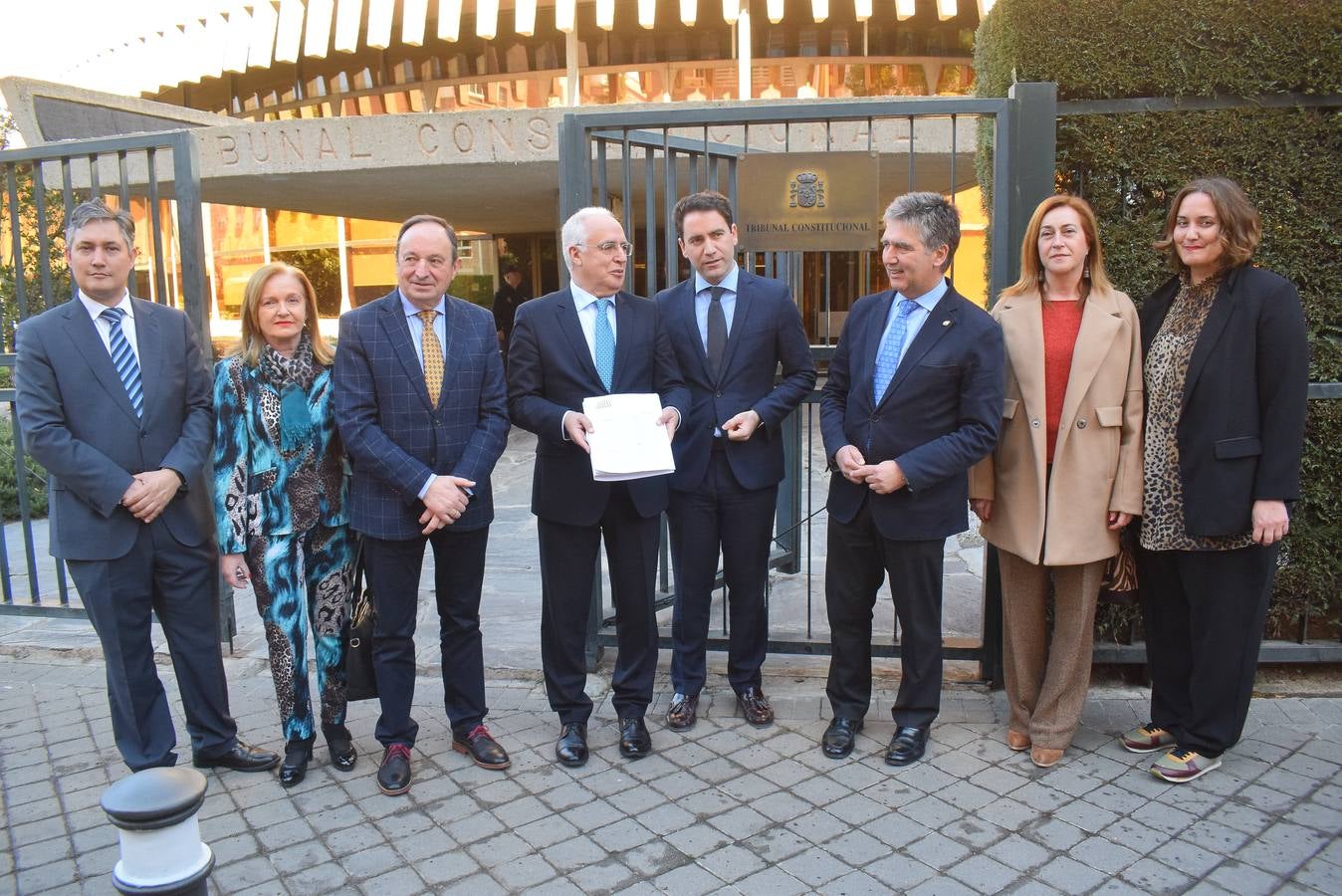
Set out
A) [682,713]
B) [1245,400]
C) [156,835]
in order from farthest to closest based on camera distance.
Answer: [682,713], [1245,400], [156,835]

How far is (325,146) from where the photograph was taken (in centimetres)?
1249

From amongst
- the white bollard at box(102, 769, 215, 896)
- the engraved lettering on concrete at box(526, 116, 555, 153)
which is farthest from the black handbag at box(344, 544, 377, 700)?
the engraved lettering on concrete at box(526, 116, 555, 153)

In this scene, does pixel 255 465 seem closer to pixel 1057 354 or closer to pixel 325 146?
pixel 1057 354

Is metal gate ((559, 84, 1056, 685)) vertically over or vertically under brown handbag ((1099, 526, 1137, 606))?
over

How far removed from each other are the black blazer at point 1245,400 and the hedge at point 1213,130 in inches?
28.7

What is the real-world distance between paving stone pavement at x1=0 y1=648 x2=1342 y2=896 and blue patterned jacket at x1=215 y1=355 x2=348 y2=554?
3.35ft

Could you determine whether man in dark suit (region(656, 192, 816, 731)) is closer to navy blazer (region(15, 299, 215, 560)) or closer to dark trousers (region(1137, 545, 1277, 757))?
dark trousers (region(1137, 545, 1277, 757))

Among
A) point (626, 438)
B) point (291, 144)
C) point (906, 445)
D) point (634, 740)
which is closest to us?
point (626, 438)

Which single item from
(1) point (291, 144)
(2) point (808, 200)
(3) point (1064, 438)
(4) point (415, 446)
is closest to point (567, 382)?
(4) point (415, 446)

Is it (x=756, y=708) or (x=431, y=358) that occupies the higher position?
(x=431, y=358)

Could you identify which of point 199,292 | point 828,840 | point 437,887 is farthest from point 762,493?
point 199,292

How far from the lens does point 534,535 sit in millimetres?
7664

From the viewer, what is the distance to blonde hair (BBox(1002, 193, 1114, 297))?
11.8ft

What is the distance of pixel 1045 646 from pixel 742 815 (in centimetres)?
148
